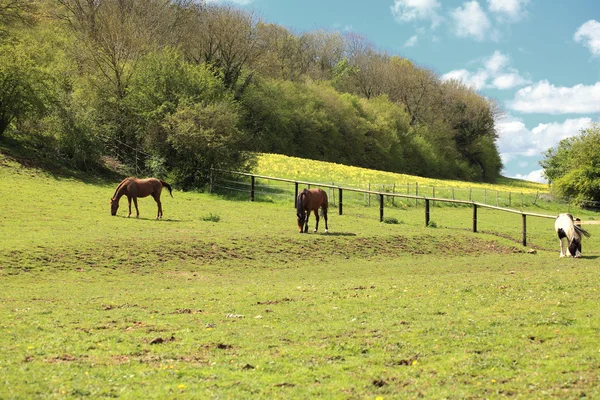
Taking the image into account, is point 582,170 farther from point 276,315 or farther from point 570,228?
point 276,315

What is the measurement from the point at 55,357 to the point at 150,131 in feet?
98.5

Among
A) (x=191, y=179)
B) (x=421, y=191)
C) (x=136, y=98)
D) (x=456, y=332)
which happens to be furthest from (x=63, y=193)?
(x=421, y=191)

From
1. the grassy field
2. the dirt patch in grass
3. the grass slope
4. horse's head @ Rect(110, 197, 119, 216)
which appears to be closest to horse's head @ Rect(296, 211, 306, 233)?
the grassy field

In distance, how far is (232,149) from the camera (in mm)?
35531

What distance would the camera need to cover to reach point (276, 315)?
10.1 m

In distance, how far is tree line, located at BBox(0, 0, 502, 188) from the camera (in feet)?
114

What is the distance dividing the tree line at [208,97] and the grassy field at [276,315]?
13.2 metres

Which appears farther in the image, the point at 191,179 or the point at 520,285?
the point at 191,179

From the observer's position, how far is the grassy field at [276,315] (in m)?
6.58

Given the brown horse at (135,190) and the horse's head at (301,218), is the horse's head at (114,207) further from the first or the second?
the horse's head at (301,218)

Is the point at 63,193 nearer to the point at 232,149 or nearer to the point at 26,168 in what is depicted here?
the point at 26,168

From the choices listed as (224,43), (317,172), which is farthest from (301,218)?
(224,43)

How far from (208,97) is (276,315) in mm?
29591

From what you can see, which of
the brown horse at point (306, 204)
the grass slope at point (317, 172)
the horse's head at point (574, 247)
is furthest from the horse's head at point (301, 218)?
the grass slope at point (317, 172)
